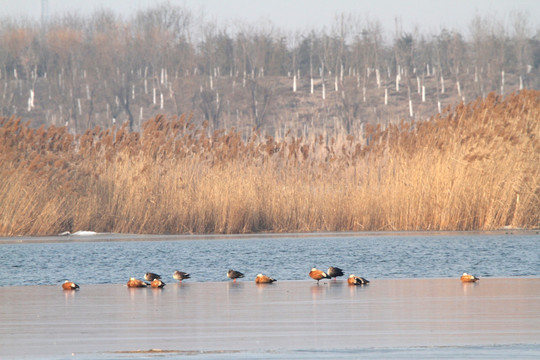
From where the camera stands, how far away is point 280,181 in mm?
20688

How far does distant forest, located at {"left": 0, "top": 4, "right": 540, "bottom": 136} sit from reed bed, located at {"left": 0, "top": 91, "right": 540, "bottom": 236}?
5065 cm

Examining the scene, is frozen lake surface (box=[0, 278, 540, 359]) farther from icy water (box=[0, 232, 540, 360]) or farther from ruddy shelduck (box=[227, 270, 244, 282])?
ruddy shelduck (box=[227, 270, 244, 282])

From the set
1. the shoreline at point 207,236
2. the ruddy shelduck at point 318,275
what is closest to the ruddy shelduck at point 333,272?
the ruddy shelduck at point 318,275

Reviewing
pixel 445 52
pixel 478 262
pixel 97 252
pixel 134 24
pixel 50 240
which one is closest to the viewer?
pixel 478 262

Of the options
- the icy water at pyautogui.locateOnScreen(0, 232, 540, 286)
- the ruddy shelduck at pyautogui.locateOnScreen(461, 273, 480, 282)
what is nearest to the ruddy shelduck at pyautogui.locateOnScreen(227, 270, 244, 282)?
the icy water at pyautogui.locateOnScreen(0, 232, 540, 286)

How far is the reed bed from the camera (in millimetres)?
19469

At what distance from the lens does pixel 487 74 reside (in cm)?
8375

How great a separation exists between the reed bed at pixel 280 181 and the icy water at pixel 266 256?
3.56ft

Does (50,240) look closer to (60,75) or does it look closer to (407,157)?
(407,157)

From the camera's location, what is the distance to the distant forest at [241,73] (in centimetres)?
7962

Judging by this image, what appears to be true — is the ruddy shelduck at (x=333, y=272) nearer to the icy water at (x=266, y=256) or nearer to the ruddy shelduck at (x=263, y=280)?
the ruddy shelduck at (x=263, y=280)

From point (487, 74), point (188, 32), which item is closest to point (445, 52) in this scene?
point (487, 74)

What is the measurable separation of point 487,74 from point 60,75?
38348 millimetres

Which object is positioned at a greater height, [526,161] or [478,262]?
[526,161]
